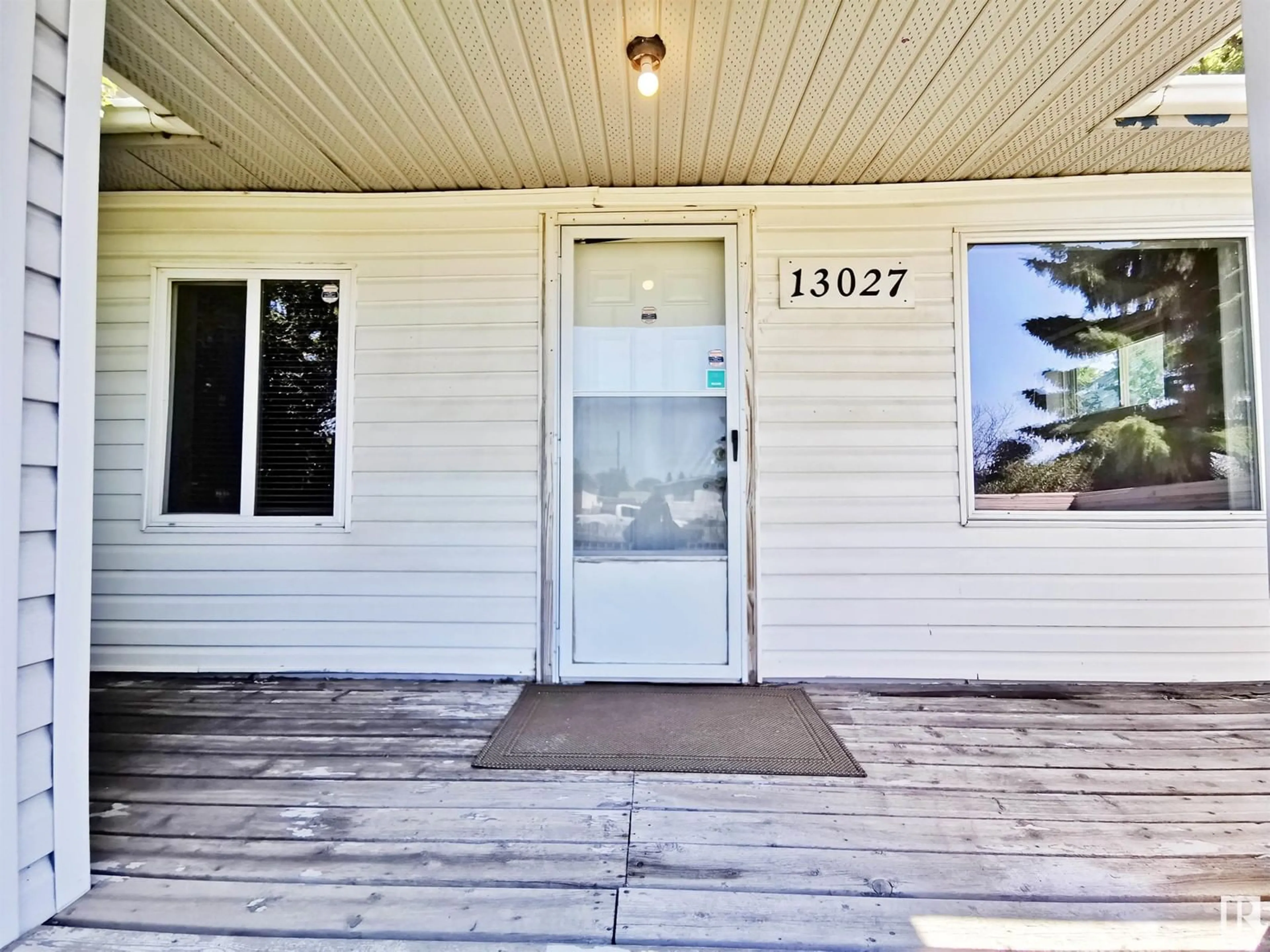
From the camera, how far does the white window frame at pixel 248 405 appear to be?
2.82m

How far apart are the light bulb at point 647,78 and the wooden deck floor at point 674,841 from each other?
2.20 metres

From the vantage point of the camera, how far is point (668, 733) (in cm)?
220

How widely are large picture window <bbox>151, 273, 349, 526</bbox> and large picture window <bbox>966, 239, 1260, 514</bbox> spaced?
9.98ft

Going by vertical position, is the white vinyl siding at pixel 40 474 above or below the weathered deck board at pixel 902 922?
above

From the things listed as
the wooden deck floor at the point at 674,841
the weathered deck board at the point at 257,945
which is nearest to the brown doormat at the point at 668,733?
the wooden deck floor at the point at 674,841

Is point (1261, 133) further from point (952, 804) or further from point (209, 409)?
point (209, 409)

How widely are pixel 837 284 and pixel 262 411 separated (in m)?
2.80

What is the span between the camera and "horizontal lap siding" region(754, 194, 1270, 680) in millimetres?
2678

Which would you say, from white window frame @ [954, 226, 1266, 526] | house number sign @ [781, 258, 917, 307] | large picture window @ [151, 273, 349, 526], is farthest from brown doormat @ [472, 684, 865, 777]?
house number sign @ [781, 258, 917, 307]

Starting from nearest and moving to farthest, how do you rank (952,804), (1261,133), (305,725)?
(1261,133), (952,804), (305,725)

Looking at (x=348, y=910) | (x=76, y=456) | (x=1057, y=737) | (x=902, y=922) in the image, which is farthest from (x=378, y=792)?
(x=1057, y=737)

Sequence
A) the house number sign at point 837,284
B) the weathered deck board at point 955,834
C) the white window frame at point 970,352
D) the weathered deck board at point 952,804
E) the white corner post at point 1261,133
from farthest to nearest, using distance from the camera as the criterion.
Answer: the house number sign at point 837,284 < the white window frame at point 970,352 < the weathered deck board at point 952,804 < the weathered deck board at point 955,834 < the white corner post at point 1261,133

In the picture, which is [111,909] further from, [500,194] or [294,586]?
[500,194]

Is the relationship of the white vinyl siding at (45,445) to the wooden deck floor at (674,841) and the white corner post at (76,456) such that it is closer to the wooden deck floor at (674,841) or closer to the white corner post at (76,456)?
the white corner post at (76,456)
